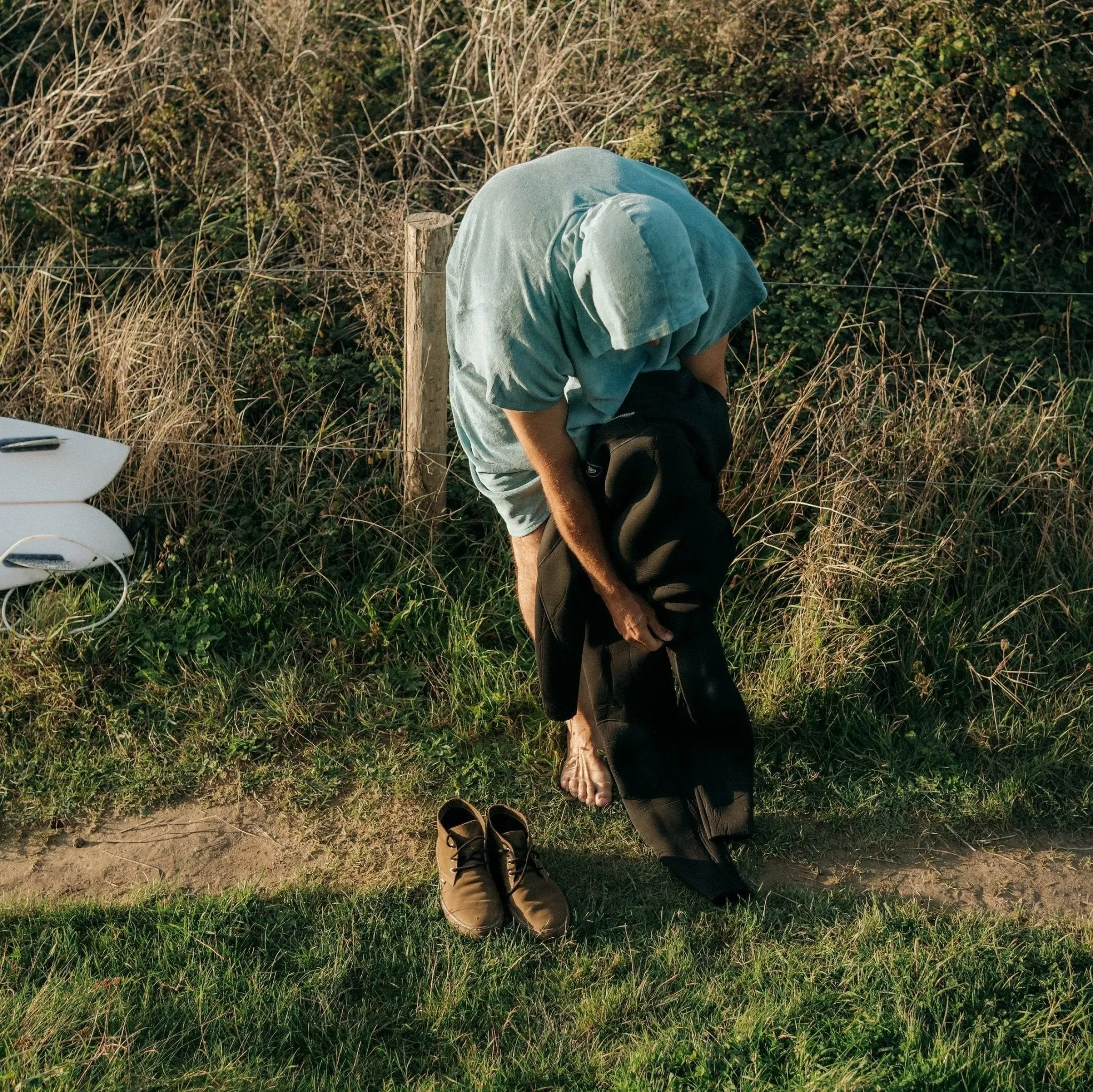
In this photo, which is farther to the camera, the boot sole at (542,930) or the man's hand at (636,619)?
the man's hand at (636,619)

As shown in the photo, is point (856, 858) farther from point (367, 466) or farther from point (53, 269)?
point (53, 269)

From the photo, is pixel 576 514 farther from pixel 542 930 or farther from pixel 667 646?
pixel 542 930

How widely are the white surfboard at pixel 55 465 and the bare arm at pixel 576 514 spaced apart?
209cm

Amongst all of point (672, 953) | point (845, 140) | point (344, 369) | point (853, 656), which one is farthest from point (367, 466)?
point (845, 140)

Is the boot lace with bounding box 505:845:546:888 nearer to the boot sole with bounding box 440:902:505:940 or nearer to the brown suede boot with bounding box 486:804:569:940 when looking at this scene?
the brown suede boot with bounding box 486:804:569:940

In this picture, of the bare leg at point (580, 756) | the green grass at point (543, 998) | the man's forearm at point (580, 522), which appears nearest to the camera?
the green grass at point (543, 998)

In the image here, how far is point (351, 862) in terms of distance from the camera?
3.78 m

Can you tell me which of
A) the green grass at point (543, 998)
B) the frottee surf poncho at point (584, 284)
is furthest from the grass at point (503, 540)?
the frottee surf poncho at point (584, 284)

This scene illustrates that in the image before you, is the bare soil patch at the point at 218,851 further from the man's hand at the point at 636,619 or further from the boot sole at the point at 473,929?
the man's hand at the point at 636,619

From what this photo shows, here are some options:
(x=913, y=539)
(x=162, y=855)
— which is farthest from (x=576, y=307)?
(x=162, y=855)

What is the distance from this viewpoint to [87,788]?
4.02 meters

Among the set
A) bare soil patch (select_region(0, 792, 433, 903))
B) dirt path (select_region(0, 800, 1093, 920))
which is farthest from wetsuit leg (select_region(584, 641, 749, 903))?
bare soil patch (select_region(0, 792, 433, 903))

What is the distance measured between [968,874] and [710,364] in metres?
1.79

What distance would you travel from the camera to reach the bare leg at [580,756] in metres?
3.94
